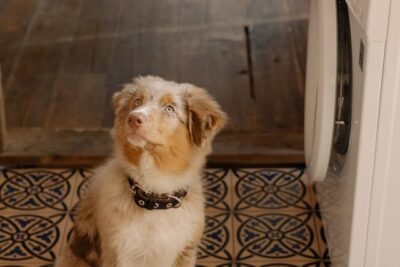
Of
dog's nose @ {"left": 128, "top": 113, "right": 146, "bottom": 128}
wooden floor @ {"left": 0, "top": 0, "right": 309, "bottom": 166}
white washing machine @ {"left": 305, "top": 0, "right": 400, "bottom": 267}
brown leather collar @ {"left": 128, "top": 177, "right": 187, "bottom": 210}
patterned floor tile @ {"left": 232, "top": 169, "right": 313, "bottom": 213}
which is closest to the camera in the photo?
white washing machine @ {"left": 305, "top": 0, "right": 400, "bottom": 267}

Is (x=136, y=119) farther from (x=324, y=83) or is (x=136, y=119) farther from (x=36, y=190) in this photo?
(x=36, y=190)

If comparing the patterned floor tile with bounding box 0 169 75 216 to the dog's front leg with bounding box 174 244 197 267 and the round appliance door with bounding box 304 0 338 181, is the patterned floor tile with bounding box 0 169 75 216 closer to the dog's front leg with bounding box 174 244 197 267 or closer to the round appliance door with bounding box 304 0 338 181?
the dog's front leg with bounding box 174 244 197 267

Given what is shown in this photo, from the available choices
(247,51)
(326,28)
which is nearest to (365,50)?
(326,28)

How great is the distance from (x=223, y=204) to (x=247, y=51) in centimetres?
113

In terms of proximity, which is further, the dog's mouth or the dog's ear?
the dog's ear

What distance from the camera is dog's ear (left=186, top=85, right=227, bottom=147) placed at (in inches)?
74.2

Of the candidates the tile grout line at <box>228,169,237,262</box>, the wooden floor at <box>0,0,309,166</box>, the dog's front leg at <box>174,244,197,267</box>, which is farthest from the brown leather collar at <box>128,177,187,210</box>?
the wooden floor at <box>0,0,309,166</box>

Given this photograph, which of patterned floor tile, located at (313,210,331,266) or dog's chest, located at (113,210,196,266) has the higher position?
dog's chest, located at (113,210,196,266)

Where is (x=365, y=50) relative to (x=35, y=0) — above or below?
below

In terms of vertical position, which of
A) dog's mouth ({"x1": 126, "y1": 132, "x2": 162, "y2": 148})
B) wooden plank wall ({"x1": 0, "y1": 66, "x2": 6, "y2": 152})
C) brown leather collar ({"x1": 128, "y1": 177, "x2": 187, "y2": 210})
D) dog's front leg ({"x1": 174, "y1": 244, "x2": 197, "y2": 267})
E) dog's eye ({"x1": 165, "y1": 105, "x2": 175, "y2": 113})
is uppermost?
dog's eye ({"x1": 165, "y1": 105, "x2": 175, "y2": 113})

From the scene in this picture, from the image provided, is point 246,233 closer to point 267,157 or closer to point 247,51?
point 267,157

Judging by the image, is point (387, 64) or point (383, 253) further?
point (383, 253)

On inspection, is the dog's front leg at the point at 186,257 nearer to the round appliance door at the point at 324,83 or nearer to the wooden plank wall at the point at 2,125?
the round appliance door at the point at 324,83

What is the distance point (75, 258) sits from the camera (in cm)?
211
